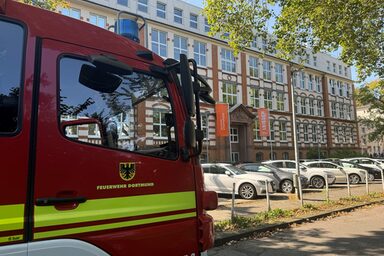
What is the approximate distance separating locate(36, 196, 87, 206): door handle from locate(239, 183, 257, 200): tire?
14.7 meters

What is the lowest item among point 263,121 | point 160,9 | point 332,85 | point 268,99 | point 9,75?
point 9,75

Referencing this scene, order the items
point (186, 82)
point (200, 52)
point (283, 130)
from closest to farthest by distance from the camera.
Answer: point (186, 82), point (200, 52), point (283, 130)

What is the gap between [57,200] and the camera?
2.70m

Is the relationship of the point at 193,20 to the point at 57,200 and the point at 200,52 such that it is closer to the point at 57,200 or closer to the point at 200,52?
the point at 200,52

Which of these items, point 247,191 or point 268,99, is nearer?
point 247,191

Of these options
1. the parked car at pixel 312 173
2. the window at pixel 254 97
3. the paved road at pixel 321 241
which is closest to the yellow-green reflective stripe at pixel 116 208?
the paved road at pixel 321 241

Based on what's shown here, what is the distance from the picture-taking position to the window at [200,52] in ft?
129

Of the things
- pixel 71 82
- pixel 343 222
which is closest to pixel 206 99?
pixel 71 82

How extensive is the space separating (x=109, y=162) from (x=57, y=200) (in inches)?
19.6

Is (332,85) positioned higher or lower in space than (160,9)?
lower

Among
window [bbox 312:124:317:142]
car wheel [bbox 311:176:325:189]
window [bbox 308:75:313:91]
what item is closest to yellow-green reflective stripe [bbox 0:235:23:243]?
car wheel [bbox 311:176:325:189]

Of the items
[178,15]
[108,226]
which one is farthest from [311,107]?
[108,226]

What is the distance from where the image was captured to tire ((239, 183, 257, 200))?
55.7 ft

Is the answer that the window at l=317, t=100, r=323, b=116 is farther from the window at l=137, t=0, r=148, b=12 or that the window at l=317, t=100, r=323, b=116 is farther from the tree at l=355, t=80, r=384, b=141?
the window at l=137, t=0, r=148, b=12
